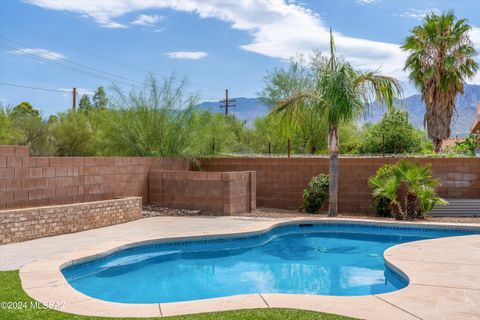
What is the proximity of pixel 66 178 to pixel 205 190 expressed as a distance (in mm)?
4058

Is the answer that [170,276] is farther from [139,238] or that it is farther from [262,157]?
[262,157]

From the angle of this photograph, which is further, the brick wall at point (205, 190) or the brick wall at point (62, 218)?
the brick wall at point (205, 190)

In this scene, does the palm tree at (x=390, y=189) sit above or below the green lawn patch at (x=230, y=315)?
above

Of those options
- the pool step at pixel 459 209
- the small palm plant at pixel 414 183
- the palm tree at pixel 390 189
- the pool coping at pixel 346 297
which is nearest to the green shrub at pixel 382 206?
the palm tree at pixel 390 189

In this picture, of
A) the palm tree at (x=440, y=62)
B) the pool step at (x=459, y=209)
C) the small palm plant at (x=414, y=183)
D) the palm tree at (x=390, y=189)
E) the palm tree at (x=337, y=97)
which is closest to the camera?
the small palm plant at (x=414, y=183)

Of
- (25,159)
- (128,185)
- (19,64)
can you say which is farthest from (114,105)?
(19,64)

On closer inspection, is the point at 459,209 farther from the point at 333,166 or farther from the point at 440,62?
the point at 440,62

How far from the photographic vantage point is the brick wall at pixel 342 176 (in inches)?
576

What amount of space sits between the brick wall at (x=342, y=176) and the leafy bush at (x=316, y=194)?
78cm

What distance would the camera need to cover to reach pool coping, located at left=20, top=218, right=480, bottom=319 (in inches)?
214

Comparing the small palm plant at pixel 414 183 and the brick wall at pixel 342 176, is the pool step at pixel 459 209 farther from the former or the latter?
the small palm plant at pixel 414 183

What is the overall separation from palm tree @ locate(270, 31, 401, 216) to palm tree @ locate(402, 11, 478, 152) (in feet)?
24.2

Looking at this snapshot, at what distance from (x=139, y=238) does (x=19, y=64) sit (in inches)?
1092

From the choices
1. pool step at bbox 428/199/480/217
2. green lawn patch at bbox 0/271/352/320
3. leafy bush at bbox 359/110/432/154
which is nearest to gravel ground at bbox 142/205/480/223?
pool step at bbox 428/199/480/217
